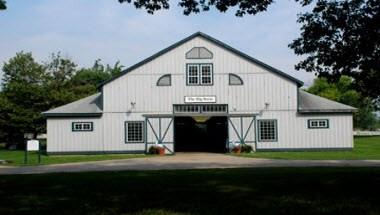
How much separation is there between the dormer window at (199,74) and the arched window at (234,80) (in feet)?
3.82

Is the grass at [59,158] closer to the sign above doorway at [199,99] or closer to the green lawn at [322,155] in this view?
the sign above doorway at [199,99]

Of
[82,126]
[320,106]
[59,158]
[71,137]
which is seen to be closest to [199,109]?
[82,126]

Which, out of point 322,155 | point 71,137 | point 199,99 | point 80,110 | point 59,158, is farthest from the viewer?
point 80,110

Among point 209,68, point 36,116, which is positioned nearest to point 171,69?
point 209,68

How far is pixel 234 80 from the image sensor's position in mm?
34812

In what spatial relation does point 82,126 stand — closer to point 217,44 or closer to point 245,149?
point 217,44

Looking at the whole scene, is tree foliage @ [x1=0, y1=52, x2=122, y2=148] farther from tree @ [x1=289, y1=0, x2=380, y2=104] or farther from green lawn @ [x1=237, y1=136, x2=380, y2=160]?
tree @ [x1=289, y1=0, x2=380, y2=104]

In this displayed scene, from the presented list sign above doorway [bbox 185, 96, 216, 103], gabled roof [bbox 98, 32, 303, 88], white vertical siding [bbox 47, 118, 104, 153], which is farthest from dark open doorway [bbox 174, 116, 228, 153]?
white vertical siding [bbox 47, 118, 104, 153]

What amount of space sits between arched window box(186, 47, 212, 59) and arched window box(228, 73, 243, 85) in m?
1.75

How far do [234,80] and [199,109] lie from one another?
2.79 metres

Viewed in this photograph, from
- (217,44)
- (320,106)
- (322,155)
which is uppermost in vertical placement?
(217,44)

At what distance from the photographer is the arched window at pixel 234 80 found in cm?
3478

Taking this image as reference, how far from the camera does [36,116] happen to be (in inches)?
1778

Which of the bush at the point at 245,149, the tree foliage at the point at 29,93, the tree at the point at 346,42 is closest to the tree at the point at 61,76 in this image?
the tree foliage at the point at 29,93
